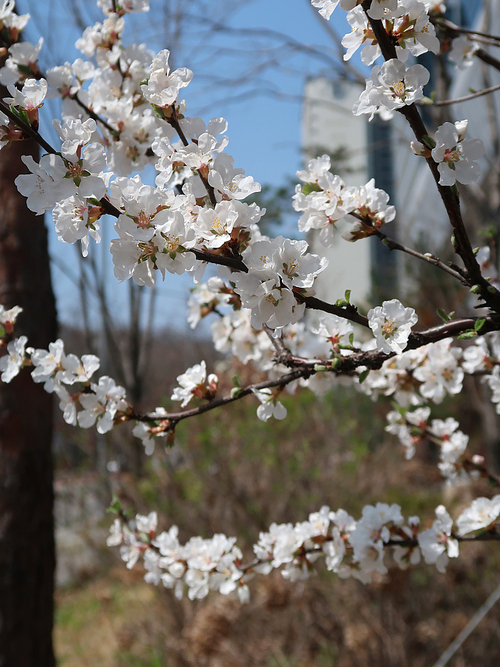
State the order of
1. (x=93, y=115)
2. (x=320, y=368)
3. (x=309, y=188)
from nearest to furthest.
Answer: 1. (x=320, y=368)
2. (x=309, y=188)
3. (x=93, y=115)

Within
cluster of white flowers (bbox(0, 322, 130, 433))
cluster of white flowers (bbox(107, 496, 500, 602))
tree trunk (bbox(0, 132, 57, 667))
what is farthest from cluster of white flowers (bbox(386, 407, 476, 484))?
tree trunk (bbox(0, 132, 57, 667))

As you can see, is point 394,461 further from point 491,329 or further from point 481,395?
point 491,329

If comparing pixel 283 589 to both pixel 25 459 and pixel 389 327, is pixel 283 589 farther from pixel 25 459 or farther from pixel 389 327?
pixel 389 327

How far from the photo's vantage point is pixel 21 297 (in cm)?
219

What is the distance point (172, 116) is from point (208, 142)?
0.16 metres

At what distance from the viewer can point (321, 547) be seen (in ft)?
5.18

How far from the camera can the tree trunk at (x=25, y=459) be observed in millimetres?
2043

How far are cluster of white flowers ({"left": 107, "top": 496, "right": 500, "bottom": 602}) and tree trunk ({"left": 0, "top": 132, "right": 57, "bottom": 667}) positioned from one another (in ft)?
1.75

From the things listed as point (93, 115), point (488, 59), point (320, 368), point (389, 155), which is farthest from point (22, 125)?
point (389, 155)

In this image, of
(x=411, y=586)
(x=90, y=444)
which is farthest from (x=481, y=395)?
(x=90, y=444)

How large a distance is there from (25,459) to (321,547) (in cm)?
126

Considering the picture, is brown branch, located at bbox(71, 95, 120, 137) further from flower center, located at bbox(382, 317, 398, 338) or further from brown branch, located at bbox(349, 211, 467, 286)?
flower center, located at bbox(382, 317, 398, 338)

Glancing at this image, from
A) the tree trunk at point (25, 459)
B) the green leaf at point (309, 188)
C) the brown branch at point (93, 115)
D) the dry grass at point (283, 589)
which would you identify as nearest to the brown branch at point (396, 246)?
the green leaf at point (309, 188)

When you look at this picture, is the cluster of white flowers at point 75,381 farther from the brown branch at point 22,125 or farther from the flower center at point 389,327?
the flower center at point 389,327
